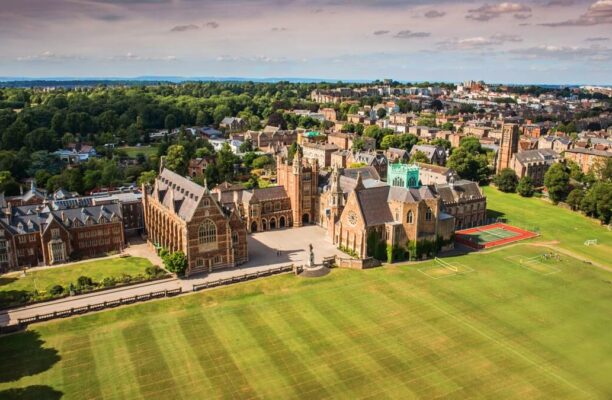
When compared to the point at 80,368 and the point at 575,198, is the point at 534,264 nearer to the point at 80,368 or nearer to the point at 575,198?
the point at 575,198

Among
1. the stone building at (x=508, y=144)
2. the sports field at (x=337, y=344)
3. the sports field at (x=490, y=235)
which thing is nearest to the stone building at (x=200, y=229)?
the sports field at (x=337, y=344)

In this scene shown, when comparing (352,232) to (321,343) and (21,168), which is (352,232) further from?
(21,168)

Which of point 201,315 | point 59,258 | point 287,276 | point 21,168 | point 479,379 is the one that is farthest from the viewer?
point 21,168

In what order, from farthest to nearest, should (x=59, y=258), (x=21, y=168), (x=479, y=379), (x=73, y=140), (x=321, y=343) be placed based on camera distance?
(x=73, y=140) < (x=21, y=168) < (x=59, y=258) < (x=321, y=343) < (x=479, y=379)

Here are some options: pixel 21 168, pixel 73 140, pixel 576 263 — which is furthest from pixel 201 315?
pixel 73 140

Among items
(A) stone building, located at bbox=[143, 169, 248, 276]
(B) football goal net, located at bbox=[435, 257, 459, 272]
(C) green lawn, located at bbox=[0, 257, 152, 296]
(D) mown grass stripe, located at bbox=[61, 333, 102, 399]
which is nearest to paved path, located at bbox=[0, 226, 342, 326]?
(A) stone building, located at bbox=[143, 169, 248, 276]

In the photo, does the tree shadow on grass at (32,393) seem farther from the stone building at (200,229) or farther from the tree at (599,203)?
the tree at (599,203)

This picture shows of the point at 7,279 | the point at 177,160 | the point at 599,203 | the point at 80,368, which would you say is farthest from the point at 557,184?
the point at 7,279
